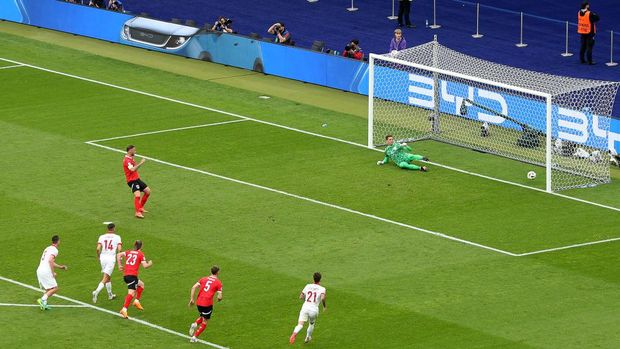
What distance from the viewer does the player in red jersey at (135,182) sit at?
4041 cm

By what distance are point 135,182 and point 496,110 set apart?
492 inches

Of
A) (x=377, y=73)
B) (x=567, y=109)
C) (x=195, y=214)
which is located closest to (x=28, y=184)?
(x=195, y=214)

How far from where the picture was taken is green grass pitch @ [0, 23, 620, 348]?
33.6m

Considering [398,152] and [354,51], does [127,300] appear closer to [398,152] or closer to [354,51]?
[398,152]

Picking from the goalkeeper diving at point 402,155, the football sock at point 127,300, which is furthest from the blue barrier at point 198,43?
the football sock at point 127,300

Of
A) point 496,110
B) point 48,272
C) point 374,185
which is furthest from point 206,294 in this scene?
point 496,110

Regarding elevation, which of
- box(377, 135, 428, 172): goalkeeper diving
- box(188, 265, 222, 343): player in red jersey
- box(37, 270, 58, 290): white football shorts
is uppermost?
box(188, 265, 222, 343): player in red jersey

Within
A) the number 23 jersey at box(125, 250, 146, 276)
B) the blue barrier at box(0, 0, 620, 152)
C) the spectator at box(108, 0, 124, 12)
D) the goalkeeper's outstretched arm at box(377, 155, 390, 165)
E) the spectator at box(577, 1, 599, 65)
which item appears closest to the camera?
the number 23 jersey at box(125, 250, 146, 276)

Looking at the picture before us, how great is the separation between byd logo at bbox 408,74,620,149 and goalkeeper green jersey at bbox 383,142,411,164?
3412mm

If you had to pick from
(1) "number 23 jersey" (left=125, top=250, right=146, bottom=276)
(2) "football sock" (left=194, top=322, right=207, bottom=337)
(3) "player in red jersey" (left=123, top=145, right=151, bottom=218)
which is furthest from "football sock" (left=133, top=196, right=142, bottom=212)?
(2) "football sock" (left=194, top=322, right=207, bottom=337)

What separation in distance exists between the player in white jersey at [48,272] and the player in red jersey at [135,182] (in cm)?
632

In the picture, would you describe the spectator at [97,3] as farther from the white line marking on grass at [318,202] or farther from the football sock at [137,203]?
the football sock at [137,203]

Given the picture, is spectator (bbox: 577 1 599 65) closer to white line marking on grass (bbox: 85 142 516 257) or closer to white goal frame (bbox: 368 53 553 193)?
white goal frame (bbox: 368 53 553 193)

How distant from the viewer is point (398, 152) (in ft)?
151
